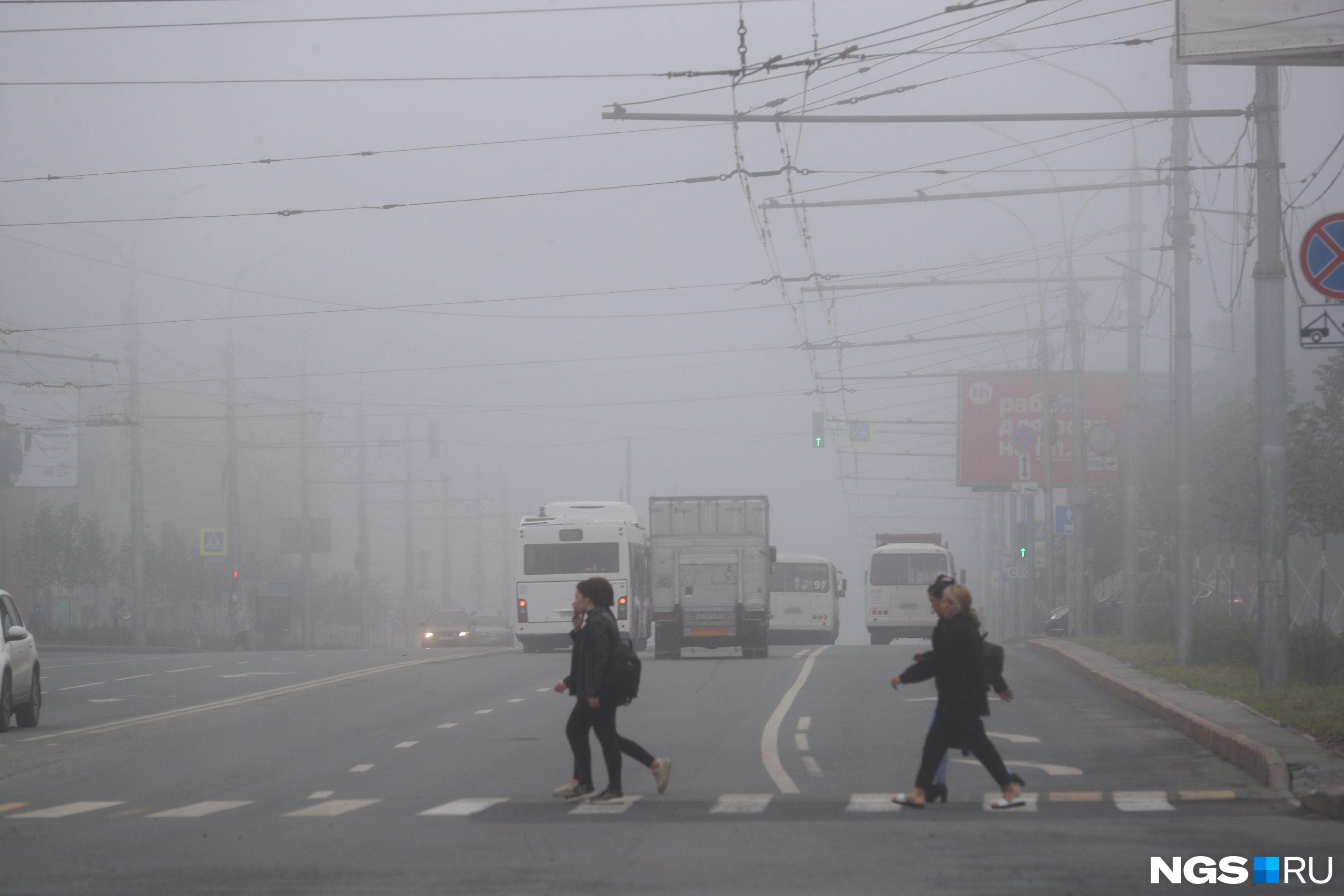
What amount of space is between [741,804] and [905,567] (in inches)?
1478

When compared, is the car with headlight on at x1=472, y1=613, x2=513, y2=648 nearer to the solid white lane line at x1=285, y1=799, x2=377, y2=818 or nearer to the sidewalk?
the sidewalk

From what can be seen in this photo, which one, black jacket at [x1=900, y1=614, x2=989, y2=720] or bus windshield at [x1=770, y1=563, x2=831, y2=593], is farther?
bus windshield at [x1=770, y1=563, x2=831, y2=593]

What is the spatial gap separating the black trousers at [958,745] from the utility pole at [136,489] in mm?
39428

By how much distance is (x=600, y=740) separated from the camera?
36.3 ft

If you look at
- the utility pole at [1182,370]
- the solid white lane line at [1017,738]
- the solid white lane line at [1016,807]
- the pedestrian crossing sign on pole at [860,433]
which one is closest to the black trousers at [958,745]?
the solid white lane line at [1016,807]

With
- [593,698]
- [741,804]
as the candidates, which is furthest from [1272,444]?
[593,698]

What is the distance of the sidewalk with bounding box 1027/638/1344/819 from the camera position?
10422 millimetres

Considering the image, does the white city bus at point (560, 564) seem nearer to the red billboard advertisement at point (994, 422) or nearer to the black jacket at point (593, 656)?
the black jacket at point (593, 656)

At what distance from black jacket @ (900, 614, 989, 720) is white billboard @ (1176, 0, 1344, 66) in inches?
322

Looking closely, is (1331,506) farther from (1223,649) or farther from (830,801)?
(830,801)

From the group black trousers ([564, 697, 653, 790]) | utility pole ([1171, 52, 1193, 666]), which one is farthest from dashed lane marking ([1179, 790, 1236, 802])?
utility pole ([1171, 52, 1193, 666])

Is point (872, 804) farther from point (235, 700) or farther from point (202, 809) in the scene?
point (235, 700)

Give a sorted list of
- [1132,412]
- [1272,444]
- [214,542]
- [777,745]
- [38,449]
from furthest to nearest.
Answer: [38,449] → [214,542] → [1132,412] → [1272,444] → [777,745]

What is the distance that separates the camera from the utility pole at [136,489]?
4675cm
